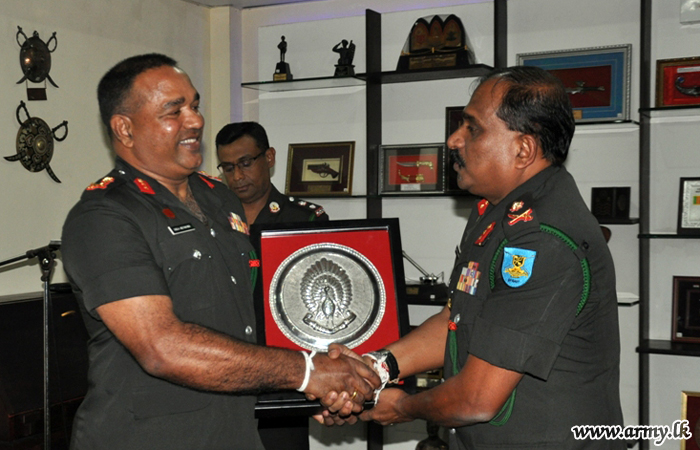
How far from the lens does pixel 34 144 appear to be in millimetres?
3607

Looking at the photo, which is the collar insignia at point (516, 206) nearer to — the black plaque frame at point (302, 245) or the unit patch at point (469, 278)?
the unit patch at point (469, 278)

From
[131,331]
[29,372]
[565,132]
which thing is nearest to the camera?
[131,331]

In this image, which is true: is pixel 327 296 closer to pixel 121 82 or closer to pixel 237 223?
pixel 237 223

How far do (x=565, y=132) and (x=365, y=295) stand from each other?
0.99m

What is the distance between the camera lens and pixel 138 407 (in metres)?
2.05

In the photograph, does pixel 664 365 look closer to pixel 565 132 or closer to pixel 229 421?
pixel 565 132

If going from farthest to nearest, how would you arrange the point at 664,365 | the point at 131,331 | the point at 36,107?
the point at 664,365, the point at 36,107, the point at 131,331

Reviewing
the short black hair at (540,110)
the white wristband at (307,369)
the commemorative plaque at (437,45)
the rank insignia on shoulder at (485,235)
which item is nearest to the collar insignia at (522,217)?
the rank insignia on shoulder at (485,235)

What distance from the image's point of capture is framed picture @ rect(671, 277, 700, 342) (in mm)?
3797

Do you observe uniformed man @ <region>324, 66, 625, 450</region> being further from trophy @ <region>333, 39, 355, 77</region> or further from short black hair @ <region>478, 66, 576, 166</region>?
trophy @ <region>333, 39, 355, 77</region>

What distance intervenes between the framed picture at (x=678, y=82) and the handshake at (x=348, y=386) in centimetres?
215

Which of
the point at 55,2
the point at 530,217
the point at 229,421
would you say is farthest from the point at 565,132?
the point at 55,2

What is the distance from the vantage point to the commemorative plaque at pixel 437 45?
159 inches

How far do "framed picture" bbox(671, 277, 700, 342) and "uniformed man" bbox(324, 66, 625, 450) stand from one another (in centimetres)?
187
